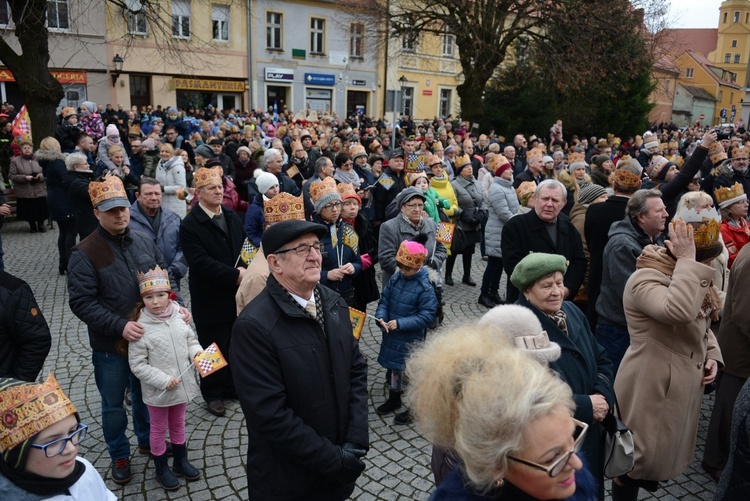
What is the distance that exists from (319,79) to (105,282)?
3450cm

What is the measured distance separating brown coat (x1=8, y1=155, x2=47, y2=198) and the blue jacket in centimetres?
959

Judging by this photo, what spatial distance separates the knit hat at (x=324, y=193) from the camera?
5.31 metres

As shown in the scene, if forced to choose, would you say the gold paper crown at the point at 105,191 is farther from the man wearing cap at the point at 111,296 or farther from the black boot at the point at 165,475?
the black boot at the point at 165,475

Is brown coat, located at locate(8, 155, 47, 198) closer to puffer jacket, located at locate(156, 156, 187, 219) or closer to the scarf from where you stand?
puffer jacket, located at locate(156, 156, 187, 219)

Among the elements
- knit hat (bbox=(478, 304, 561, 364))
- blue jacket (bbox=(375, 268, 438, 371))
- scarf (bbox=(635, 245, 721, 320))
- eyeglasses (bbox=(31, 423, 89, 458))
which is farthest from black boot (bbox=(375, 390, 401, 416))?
eyeglasses (bbox=(31, 423, 89, 458))

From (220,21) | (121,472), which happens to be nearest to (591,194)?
(121,472)

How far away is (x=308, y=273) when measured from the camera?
9.19 feet

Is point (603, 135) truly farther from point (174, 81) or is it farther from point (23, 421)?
point (23, 421)

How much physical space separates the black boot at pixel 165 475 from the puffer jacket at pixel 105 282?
0.82m

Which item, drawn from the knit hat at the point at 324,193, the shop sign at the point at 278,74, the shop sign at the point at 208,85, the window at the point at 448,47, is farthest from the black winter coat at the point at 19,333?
the window at the point at 448,47

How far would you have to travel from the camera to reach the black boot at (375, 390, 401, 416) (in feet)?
16.7

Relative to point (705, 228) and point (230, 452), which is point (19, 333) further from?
point (705, 228)

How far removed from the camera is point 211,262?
4.90 m

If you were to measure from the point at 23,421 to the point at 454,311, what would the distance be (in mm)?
6093
